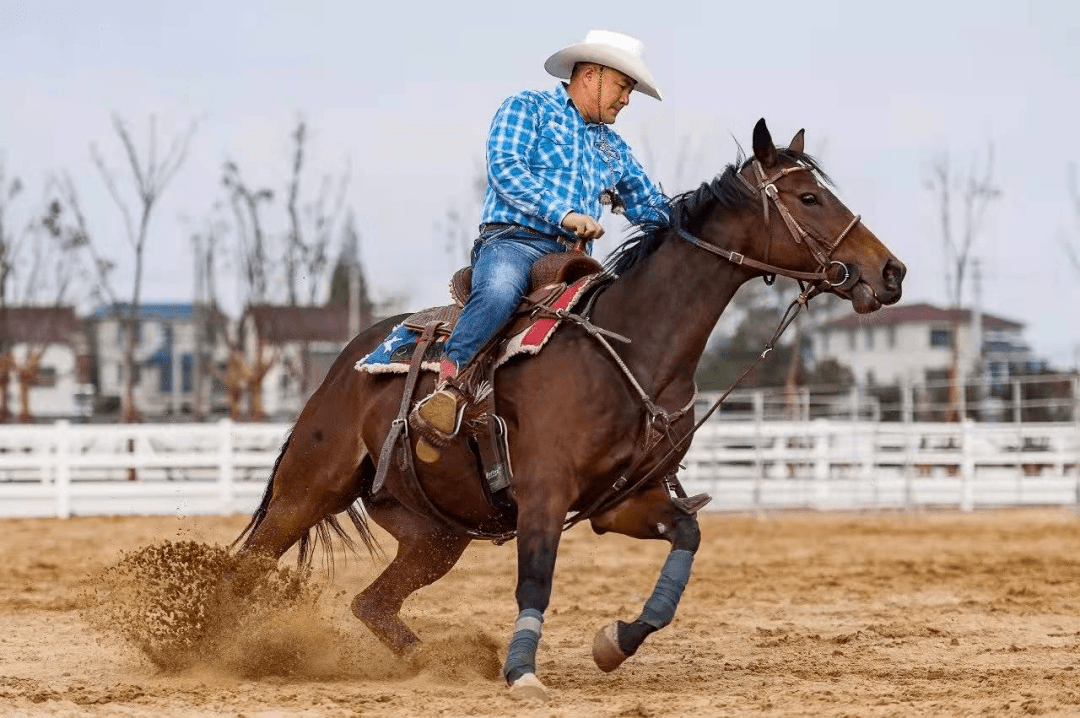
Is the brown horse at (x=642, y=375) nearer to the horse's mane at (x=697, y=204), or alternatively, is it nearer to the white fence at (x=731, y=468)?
the horse's mane at (x=697, y=204)

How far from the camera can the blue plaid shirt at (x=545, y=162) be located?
18.6 feet

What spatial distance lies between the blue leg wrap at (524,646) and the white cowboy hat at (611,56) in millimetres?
2234

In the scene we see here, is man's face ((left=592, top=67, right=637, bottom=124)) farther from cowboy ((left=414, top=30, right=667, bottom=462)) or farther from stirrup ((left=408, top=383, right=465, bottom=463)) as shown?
stirrup ((left=408, top=383, right=465, bottom=463))

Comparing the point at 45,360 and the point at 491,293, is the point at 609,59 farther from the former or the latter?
the point at 45,360

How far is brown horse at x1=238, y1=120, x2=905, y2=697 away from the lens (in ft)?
17.4

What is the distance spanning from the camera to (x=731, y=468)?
19.9 meters

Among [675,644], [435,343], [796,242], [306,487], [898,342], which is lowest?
[675,644]

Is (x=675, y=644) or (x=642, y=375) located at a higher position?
(x=642, y=375)

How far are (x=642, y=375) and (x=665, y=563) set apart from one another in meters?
0.74

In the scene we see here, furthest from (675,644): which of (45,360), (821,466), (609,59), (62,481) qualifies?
(45,360)

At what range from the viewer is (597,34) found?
5898mm

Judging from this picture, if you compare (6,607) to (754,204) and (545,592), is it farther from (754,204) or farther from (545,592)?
(754,204)

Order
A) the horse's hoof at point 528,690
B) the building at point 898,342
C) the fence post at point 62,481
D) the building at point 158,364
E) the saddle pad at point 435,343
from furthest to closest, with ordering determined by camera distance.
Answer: the building at point 898,342, the building at point 158,364, the fence post at point 62,481, the saddle pad at point 435,343, the horse's hoof at point 528,690

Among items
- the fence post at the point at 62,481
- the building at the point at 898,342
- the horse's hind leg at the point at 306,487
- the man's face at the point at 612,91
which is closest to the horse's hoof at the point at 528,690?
the horse's hind leg at the point at 306,487
